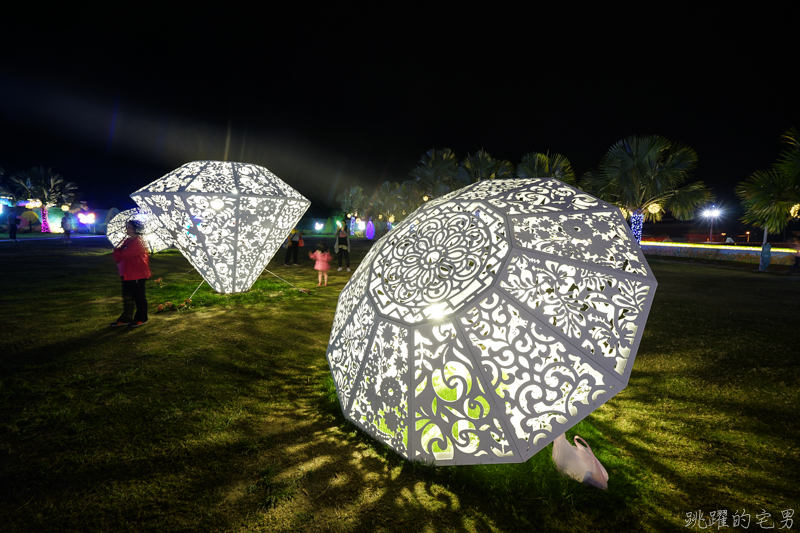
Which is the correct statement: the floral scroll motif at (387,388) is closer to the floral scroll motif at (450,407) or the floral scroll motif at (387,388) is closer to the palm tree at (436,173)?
the floral scroll motif at (450,407)

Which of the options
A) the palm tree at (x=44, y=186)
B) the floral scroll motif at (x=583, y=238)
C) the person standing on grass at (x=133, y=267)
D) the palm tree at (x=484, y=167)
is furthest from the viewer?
the palm tree at (x=44, y=186)

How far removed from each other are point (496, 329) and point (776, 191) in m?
15.3

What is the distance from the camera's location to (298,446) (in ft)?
9.56

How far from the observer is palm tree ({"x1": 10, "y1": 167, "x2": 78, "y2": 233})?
42094 mm

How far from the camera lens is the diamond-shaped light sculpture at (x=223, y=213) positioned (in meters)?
7.46

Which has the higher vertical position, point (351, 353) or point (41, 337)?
point (351, 353)

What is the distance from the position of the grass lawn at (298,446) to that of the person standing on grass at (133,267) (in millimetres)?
400

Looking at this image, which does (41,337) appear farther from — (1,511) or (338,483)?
(338,483)

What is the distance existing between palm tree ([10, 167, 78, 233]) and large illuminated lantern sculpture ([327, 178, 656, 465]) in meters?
56.7

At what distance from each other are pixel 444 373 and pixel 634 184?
70.3ft

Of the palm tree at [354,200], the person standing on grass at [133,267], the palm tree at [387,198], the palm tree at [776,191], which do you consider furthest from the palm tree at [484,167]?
the palm tree at [354,200]

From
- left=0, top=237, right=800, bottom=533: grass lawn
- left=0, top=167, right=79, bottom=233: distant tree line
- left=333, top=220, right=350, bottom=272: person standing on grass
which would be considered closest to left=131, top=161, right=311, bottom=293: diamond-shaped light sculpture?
left=0, top=237, right=800, bottom=533: grass lawn

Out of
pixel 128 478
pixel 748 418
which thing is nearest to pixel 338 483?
pixel 128 478

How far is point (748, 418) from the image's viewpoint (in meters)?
3.34
